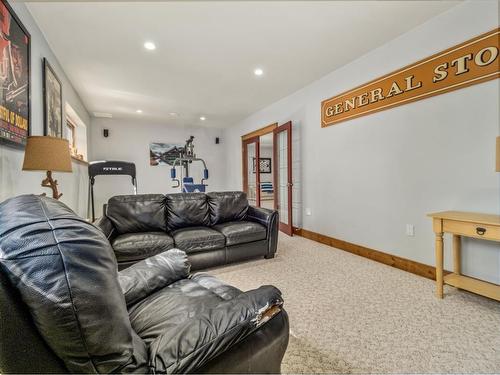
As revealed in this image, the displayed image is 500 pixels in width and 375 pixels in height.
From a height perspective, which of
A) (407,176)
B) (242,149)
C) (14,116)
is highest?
(242,149)

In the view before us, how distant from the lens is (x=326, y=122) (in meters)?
3.80

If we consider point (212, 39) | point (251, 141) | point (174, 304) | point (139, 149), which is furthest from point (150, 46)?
point (139, 149)

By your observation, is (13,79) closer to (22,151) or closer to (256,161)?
(22,151)

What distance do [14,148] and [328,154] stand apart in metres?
3.56

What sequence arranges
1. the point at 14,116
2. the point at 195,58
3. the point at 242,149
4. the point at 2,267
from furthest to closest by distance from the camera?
the point at 242,149 → the point at 195,58 → the point at 14,116 → the point at 2,267

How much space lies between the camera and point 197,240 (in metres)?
2.71

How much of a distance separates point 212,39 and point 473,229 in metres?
2.99

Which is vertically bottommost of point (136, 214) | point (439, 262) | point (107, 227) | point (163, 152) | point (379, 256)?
point (379, 256)

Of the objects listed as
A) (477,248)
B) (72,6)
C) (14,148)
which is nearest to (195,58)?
(72,6)

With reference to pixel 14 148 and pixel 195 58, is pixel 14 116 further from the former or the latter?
pixel 195 58

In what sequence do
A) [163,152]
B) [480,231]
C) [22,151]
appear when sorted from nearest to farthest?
1. [480,231]
2. [22,151]
3. [163,152]

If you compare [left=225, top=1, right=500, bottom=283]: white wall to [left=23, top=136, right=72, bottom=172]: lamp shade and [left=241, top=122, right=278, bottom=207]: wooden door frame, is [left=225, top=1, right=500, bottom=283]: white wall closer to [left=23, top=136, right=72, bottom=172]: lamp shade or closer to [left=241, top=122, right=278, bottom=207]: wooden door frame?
[left=241, top=122, right=278, bottom=207]: wooden door frame

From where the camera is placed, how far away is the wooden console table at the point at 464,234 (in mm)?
1808

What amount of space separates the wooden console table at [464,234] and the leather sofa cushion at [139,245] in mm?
2495
